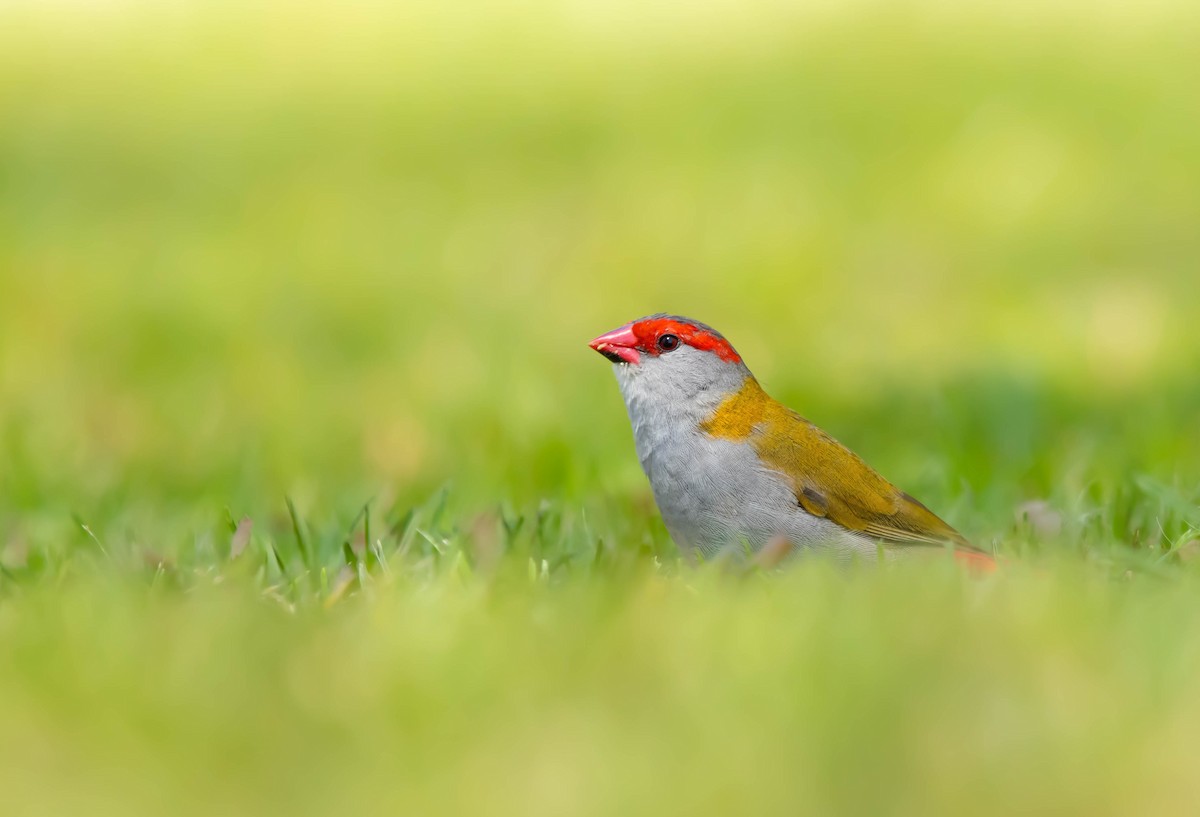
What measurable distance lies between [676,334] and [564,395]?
2084 millimetres

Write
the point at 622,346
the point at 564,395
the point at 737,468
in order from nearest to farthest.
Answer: the point at 737,468 < the point at 622,346 < the point at 564,395

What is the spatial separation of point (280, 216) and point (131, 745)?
750 centimetres

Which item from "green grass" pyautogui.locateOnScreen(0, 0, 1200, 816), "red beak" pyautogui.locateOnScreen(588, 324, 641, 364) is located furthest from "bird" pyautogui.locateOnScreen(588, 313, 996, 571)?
"green grass" pyautogui.locateOnScreen(0, 0, 1200, 816)

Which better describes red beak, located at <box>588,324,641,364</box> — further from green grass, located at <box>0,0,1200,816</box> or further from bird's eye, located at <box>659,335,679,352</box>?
green grass, located at <box>0,0,1200,816</box>

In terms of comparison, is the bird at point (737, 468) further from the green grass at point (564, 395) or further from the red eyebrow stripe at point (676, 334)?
the green grass at point (564, 395)

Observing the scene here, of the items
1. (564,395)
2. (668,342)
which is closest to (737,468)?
(668,342)

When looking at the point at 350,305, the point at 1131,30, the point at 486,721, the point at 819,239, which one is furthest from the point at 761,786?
the point at 1131,30

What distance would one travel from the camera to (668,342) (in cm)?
479

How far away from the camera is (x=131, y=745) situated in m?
2.83

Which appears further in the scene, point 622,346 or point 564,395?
point 564,395

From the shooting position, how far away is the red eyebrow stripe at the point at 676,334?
4.77 metres

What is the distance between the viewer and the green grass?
2812 mm

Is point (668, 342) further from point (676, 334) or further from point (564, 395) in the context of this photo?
point (564, 395)

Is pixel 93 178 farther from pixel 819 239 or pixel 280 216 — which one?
pixel 819 239
